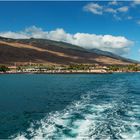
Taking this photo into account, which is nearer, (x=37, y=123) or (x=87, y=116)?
(x=37, y=123)

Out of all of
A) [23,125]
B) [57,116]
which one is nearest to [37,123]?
[23,125]

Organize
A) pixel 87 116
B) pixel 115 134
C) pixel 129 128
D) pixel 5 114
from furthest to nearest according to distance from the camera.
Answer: pixel 5 114 < pixel 87 116 < pixel 129 128 < pixel 115 134

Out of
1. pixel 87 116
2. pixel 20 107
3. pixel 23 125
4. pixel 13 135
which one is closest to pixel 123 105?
pixel 87 116

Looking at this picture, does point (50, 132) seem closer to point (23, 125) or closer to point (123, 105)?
point (23, 125)

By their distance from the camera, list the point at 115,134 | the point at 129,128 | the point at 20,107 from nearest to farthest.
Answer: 1. the point at 115,134
2. the point at 129,128
3. the point at 20,107

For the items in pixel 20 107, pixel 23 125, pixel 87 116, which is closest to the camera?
pixel 23 125

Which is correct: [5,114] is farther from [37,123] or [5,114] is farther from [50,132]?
[50,132]
